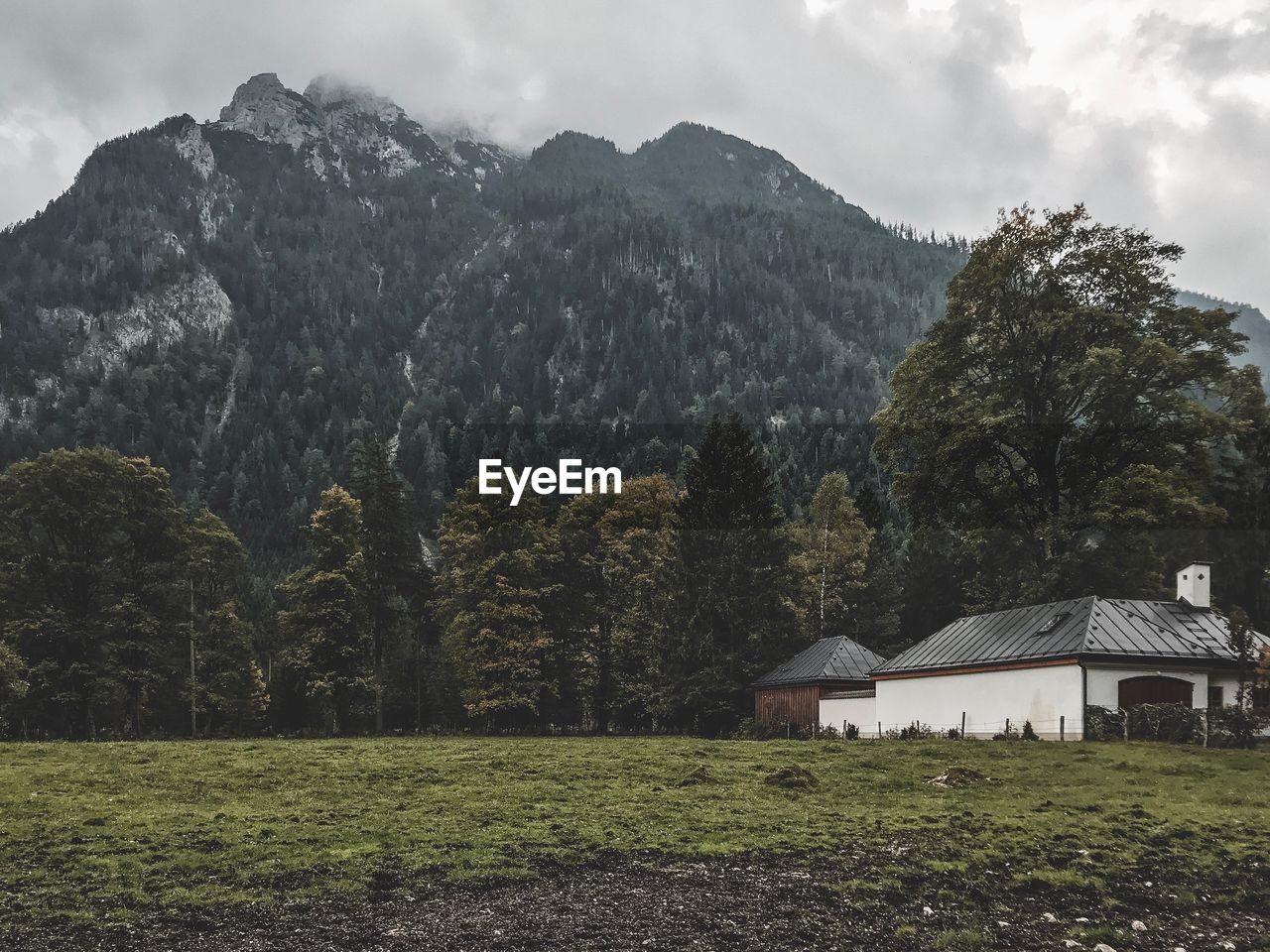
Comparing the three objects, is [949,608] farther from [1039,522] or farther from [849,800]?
[849,800]

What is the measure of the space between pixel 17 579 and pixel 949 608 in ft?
190

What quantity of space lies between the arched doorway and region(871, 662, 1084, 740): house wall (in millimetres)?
1787

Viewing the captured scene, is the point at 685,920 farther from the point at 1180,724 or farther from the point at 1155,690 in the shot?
the point at 1155,690

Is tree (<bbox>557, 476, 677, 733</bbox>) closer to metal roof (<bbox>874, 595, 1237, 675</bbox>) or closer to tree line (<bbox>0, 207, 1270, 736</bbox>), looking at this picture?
tree line (<bbox>0, 207, 1270, 736</bbox>)

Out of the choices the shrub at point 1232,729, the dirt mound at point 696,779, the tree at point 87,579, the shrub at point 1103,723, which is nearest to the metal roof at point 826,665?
the shrub at point 1103,723

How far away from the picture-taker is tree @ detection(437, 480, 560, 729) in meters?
60.1

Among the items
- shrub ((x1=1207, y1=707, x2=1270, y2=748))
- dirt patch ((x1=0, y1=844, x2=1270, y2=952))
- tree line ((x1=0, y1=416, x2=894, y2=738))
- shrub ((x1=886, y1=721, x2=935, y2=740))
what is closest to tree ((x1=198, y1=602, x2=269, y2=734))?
tree line ((x1=0, y1=416, x2=894, y2=738))

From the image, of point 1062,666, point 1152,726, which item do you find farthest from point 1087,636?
point 1152,726

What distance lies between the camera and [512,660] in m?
59.9

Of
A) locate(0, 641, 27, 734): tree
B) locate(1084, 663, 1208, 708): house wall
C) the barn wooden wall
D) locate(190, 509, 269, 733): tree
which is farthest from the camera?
locate(190, 509, 269, 733): tree

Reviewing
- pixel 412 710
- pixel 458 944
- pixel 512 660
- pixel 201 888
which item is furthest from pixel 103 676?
pixel 458 944

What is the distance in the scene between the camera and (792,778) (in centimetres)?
2962

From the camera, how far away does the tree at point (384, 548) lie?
67.0 meters

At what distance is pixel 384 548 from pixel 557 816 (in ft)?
150
